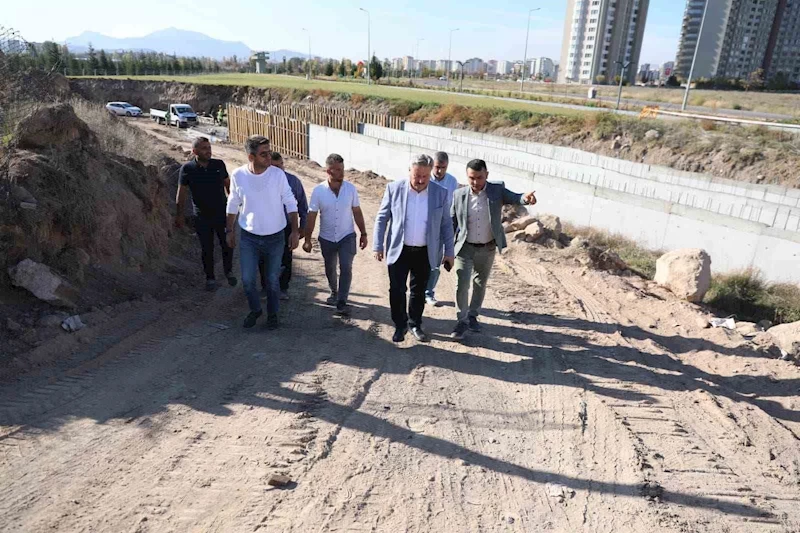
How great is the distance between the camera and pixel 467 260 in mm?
5000

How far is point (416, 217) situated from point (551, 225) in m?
5.53

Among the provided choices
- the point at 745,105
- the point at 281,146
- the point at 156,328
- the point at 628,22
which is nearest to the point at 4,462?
the point at 156,328

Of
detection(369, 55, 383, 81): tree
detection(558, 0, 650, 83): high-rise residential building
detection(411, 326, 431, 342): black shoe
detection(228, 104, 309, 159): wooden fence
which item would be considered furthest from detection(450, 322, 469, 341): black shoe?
detection(558, 0, 650, 83): high-rise residential building

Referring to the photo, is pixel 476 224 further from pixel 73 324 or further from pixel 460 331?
pixel 73 324

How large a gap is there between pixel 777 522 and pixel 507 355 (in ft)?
7.69

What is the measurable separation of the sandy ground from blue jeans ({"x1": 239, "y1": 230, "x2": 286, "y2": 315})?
388mm

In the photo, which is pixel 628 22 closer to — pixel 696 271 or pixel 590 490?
pixel 696 271

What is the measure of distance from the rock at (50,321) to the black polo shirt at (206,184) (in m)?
1.69

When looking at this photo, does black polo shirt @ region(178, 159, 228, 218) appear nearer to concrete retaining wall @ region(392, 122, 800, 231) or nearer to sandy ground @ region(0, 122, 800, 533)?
sandy ground @ region(0, 122, 800, 533)

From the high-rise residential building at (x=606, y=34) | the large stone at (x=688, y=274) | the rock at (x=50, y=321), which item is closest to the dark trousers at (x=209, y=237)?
the rock at (x=50, y=321)

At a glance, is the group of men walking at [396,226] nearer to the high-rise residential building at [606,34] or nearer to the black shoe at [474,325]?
the black shoe at [474,325]

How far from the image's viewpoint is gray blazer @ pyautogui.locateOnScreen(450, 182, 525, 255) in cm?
481

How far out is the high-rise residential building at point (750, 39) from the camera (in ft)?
260

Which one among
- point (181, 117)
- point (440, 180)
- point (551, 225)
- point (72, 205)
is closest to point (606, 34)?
point (181, 117)
